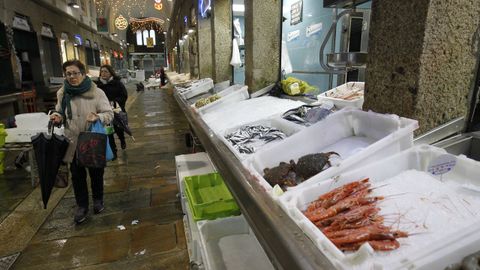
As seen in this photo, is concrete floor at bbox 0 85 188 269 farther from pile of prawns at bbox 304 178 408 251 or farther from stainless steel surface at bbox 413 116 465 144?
stainless steel surface at bbox 413 116 465 144

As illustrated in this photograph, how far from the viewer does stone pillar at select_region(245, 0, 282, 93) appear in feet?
14.2

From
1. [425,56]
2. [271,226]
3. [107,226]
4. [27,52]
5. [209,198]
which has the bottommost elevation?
[107,226]

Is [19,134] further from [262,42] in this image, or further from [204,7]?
[204,7]

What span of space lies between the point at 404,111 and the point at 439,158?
1.41 ft

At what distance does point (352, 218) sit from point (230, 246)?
1243 millimetres

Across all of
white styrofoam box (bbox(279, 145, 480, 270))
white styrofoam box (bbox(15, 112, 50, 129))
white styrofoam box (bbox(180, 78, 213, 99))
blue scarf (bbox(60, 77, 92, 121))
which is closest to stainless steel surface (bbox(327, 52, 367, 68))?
Result: white styrofoam box (bbox(279, 145, 480, 270))

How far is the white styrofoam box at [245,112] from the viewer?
3035 millimetres

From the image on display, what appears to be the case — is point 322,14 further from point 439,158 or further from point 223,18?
point 439,158

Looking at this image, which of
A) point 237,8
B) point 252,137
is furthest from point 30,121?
point 237,8

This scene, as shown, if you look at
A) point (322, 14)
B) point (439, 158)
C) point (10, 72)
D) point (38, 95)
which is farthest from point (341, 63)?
point (38, 95)

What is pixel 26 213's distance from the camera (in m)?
3.85

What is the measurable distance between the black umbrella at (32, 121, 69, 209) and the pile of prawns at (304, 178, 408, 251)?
3.06 metres

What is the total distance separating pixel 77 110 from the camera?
346 centimetres

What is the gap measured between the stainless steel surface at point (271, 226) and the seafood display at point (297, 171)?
0.38ft
